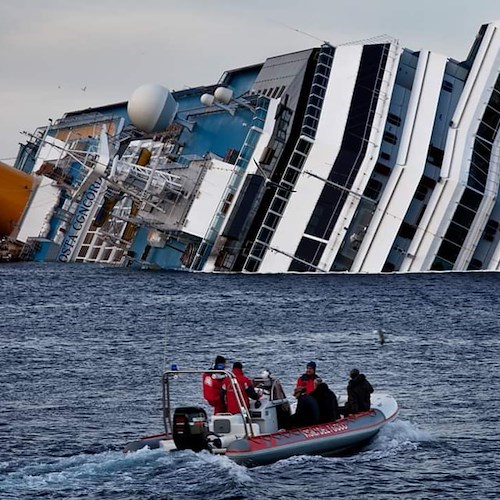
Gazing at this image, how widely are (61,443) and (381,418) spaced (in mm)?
8125

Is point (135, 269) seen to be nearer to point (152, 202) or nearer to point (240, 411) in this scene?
point (152, 202)

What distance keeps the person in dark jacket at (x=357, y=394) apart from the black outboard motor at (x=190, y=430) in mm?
5410

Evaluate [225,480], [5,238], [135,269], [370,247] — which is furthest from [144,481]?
[5,238]

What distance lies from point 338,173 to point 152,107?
45.2 ft

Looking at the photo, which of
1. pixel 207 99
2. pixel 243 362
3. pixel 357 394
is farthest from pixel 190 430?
pixel 207 99

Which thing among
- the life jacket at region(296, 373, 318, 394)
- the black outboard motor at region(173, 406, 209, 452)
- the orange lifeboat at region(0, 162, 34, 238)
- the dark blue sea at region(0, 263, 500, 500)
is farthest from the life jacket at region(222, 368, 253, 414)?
the orange lifeboat at region(0, 162, 34, 238)

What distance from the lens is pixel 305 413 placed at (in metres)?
34.7

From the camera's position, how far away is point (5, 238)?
9975 centimetres

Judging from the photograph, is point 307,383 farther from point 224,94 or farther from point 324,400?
point 224,94

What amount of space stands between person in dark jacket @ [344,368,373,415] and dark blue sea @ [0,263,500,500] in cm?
97

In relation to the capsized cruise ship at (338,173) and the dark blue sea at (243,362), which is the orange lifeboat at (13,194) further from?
the capsized cruise ship at (338,173)

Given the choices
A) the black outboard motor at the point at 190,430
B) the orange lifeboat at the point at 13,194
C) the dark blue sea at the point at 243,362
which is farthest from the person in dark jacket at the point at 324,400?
the orange lifeboat at the point at 13,194

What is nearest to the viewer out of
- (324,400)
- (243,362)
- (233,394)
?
(233,394)

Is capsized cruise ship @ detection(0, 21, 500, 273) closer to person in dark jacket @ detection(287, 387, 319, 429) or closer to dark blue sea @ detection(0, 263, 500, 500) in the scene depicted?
dark blue sea @ detection(0, 263, 500, 500)
